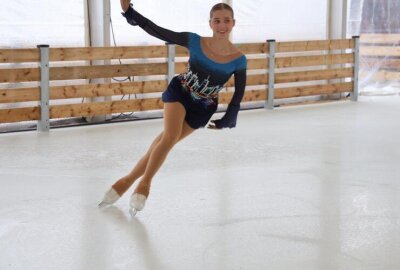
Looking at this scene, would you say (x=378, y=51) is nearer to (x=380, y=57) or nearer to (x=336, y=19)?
(x=380, y=57)

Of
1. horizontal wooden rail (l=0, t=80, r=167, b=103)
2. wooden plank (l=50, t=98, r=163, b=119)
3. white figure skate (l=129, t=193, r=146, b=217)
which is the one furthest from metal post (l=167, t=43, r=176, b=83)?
white figure skate (l=129, t=193, r=146, b=217)

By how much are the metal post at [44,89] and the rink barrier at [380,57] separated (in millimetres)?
6520

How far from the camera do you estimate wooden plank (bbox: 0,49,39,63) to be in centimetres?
783

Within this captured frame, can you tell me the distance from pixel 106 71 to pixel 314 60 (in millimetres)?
3774

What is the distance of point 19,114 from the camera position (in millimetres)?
8008

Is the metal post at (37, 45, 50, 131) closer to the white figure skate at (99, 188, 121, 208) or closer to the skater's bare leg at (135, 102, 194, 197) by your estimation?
the white figure skate at (99, 188, 121, 208)

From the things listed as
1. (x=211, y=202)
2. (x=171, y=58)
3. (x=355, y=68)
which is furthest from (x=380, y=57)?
(x=211, y=202)

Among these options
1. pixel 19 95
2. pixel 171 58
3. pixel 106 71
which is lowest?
pixel 19 95

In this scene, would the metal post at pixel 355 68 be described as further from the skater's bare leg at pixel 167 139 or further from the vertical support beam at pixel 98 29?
the skater's bare leg at pixel 167 139

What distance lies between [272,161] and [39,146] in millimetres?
2290

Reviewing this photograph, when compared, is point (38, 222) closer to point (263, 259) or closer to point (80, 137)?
point (263, 259)

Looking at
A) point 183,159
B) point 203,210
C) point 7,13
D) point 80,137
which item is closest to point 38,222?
point 203,210

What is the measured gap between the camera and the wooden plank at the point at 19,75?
783cm

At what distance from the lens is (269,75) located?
10.4 m
